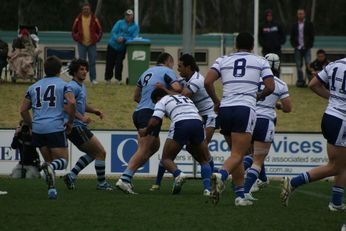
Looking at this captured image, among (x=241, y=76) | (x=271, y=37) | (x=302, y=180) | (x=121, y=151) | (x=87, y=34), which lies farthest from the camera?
(x=271, y=37)

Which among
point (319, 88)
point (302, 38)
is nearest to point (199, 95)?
point (319, 88)

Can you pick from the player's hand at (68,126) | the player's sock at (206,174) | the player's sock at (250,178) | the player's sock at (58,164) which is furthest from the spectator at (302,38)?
the player's sock at (58,164)

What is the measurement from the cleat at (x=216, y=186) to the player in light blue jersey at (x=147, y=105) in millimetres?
3122

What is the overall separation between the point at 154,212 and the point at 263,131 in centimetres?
310

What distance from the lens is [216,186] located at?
13000mm

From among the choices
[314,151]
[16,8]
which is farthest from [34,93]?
[16,8]

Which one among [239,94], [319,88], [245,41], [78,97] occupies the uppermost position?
[245,41]

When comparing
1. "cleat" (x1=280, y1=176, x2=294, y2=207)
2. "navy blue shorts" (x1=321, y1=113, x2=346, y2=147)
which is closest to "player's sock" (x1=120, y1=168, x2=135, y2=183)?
"cleat" (x1=280, y1=176, x2=294, y2=207)

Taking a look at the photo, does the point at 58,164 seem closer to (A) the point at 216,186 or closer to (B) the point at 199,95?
(A) the point at 216,186

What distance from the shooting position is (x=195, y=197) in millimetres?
15438

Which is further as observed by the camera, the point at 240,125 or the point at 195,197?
the point at 195,197

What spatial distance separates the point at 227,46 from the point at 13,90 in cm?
1204

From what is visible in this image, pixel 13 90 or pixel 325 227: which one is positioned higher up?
pixel 325 227

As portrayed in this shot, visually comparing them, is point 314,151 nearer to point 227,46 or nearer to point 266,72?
point 266,72
